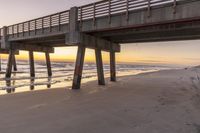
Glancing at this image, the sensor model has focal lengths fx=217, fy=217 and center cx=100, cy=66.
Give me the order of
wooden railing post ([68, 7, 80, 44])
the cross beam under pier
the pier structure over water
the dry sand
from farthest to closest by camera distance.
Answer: the cross beam under pier < wooden railing post ([68, 7, 80, 44]) < the pier structure over water < the dry sand

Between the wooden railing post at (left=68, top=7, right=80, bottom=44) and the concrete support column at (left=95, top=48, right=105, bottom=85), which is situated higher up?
the wooden railing post at (left=68, top=7, right=80, bottom=44)

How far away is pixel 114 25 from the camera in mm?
11852

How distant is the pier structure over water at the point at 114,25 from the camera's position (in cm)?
938

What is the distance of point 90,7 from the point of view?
44.0 feet

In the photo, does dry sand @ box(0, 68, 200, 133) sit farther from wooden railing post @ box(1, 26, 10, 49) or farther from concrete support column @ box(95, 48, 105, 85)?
wooden railing post @ box(1, 26, 10, 49)

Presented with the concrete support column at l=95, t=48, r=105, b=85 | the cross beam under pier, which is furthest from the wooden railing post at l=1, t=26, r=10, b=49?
the concrete support column at l=95, t=48, r=105, b=85

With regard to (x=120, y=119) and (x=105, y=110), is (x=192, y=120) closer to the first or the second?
(x=120, y=119)

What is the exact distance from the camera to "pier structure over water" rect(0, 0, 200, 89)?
30.8 ft

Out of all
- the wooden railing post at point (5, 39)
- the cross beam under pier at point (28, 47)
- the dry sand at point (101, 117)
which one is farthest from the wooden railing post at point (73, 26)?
the wooden railing post at point (5, 39)

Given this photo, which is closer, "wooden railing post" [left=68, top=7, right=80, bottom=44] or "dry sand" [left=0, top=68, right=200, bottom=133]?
"dry sand" [left=0, top=68, right=200, bottom=133]

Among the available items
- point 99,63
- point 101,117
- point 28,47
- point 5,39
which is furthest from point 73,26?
point 5,39

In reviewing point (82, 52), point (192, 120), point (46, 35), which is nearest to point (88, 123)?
point (192, 120)

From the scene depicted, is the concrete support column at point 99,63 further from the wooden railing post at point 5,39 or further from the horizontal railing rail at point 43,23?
the wooden railing post at point 5,39

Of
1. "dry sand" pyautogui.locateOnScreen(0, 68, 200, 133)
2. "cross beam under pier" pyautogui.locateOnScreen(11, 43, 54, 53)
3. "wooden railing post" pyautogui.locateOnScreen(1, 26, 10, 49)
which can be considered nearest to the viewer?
"dry sand" pyautogui.locateOnScreen(0, 68, 200, 133)
